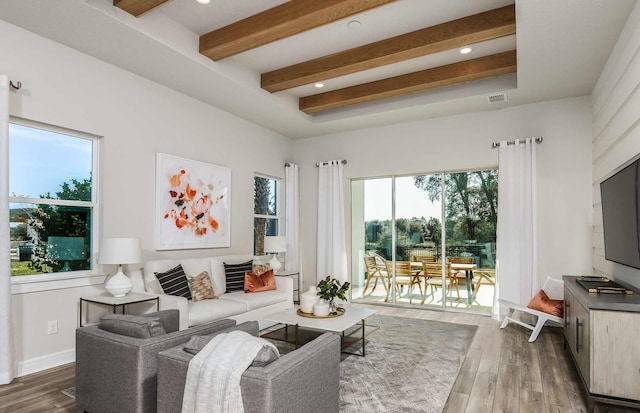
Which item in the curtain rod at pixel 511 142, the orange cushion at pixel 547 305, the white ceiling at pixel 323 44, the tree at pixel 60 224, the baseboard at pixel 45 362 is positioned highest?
the white ceiling at pixel 323 44

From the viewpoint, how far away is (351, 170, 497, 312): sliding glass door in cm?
554

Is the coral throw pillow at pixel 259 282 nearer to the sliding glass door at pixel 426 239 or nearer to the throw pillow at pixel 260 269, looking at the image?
the throw pillow at pixel 260 269

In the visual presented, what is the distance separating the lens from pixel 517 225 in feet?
16.6

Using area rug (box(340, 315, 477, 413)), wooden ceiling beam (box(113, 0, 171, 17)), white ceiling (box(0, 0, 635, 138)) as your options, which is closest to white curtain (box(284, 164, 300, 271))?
white ceiling (box(0, 0, 635, 138))

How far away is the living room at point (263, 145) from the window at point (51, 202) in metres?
0.14

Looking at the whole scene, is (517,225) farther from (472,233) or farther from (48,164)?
→ (48,164)

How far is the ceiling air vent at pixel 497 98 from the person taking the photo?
4.77 metres

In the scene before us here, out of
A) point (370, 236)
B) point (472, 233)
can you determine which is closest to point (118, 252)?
point (370, 236)

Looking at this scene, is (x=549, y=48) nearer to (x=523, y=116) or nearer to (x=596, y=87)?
(x=596, y=87)

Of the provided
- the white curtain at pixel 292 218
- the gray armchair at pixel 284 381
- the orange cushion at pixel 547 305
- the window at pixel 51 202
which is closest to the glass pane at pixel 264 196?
the white curtain at pixel 292 218

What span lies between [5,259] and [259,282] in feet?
8.53

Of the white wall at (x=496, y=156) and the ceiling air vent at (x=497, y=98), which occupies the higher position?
the ceiling air vent at (x=497, y=98)

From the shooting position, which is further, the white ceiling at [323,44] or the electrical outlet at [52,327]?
the electrical outlet at [52,327]

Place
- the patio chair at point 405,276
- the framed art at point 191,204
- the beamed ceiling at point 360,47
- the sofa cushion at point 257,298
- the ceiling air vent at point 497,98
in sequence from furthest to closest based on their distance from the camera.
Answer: the patio chair at point 405,276, the ceiling air vent at point 497,98, the framed art at point 191,204, the sofa cushion at point 257,298, the beamed ceiling at point 360,47
